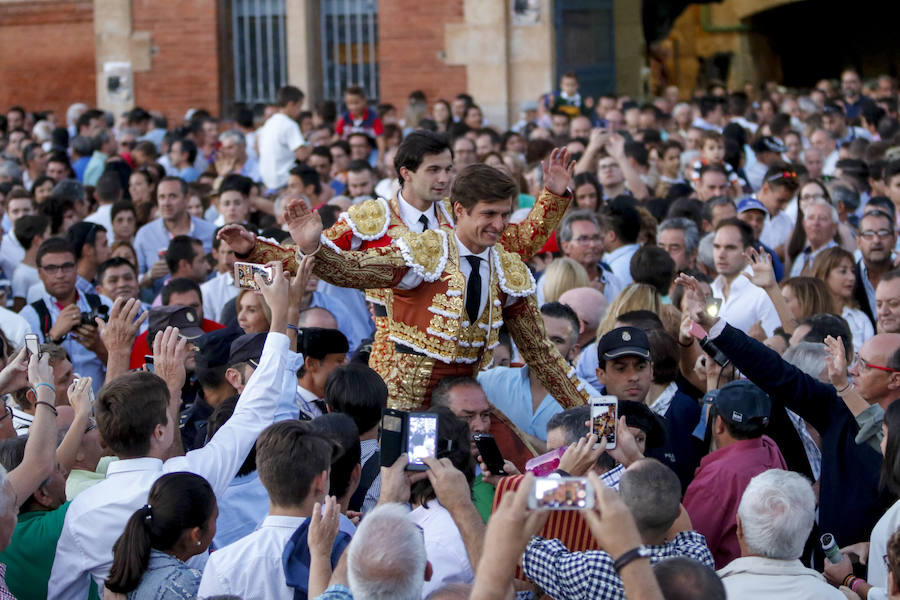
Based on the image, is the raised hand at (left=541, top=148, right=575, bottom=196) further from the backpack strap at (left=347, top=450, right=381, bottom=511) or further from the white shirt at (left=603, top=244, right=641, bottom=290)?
the white shirt at (left=603, top=244, right=641, bottom=290)

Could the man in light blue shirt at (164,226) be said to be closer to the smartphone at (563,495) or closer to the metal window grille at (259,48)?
the smartphone at (563,495)

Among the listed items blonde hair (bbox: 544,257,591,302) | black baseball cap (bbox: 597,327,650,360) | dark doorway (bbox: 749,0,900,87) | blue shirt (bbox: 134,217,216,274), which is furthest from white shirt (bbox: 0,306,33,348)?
dark doorway (bbox: 749,0,900,87)

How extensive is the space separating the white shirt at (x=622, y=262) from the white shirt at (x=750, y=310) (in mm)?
1112

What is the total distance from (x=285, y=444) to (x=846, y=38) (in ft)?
98.2

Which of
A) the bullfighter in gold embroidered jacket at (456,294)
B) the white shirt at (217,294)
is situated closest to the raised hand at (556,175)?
the bullfighter in gold embroidered jacket at (456,294)

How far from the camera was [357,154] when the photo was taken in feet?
44.8

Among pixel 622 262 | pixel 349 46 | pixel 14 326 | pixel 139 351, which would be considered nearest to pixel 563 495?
pixel 139 351

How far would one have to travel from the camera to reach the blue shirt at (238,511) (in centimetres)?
506

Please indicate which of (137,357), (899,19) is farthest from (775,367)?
(899,19)

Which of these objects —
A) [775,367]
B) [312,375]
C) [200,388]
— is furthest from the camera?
[200,388]

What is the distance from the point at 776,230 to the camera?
1032 centimetres

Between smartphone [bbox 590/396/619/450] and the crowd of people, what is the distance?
1.2 inches

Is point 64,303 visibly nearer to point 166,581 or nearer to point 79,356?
point 79,356

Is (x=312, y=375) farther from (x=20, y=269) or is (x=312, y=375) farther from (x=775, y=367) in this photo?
(x=20, y=269)
